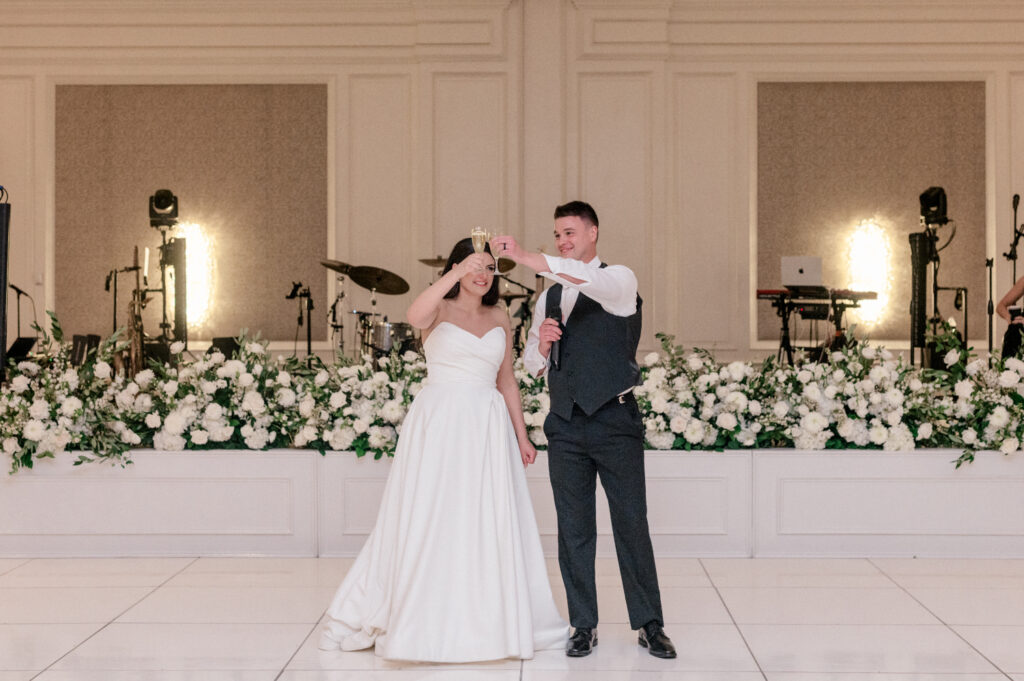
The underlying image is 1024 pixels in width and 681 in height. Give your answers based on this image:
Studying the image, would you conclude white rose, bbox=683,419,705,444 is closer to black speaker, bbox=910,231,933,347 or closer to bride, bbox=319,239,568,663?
bride, bbox=319,239,568,663

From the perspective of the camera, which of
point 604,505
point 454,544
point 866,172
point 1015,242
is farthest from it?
point 866,172

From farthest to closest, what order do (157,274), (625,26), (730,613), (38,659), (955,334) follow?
(157,274)
(625,26)
(955,334)
(730,613)
(38,659)

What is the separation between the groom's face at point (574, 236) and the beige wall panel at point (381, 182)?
6.94 metres

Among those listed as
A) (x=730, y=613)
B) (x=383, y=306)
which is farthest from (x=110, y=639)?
(x=383, y=306)

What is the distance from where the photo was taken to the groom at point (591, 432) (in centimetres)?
354

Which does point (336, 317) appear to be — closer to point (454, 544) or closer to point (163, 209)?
point (163, 209)

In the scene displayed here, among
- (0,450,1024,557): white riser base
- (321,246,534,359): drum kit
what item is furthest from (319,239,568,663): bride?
(321,246,534,359): drum kit

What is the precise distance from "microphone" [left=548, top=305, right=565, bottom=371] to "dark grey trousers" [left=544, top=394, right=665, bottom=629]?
18cm

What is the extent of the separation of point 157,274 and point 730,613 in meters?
8.28

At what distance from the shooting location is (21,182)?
1066 cm

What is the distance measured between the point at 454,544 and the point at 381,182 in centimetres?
744

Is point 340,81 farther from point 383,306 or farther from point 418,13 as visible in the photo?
point 383,306

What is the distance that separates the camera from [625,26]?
10.1m

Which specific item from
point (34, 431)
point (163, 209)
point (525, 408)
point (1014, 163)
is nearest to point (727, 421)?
point (525, 408)
